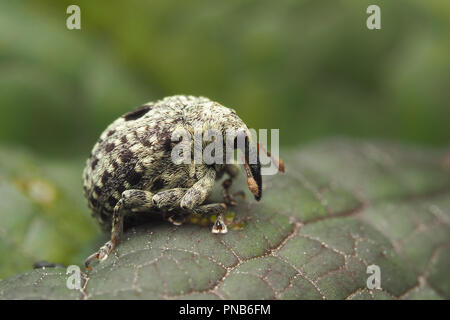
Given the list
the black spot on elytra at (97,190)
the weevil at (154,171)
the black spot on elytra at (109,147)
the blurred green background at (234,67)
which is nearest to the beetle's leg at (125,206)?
the weevil at (154,171)

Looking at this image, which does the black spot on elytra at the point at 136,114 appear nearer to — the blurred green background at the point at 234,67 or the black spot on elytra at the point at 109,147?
the black spot on elytra at the point at 109,147

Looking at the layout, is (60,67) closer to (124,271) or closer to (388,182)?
(124,271)

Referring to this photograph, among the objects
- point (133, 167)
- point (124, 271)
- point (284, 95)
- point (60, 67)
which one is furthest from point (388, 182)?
point (60, 67)

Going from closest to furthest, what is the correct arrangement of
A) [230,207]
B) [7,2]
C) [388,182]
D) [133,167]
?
[133,167], [230,207], [388,182], [7,2]

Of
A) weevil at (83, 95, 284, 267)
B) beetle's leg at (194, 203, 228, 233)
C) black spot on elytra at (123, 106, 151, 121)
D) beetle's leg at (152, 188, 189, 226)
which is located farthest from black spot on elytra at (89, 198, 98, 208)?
beetle's leg at (194, 203, 228, 233)

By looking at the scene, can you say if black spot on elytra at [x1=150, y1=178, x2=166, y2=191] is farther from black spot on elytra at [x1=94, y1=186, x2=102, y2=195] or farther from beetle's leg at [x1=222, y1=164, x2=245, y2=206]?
beetle's leg at [x1=222, y1=164, x2=245, y2=206]

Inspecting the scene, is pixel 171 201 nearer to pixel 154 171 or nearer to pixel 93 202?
pixel 154 171
